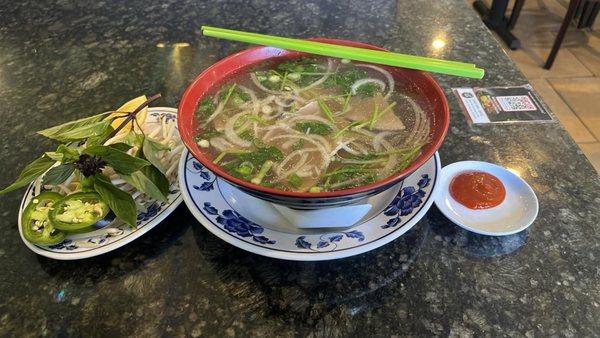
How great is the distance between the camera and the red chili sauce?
1.05 meters

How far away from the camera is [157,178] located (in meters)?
1.01

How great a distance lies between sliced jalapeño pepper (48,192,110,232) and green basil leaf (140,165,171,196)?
0.12 m

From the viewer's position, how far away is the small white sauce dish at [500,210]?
998 mm

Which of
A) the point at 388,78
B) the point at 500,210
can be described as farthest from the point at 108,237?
the point at 500,210

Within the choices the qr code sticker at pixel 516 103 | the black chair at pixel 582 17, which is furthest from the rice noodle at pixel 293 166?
the black chair at pixel 582 17

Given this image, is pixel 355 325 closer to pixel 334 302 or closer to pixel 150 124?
pixel 334 302

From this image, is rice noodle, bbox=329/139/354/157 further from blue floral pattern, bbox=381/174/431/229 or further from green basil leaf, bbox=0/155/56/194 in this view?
green basil leaf, bbox=0/155/56/194

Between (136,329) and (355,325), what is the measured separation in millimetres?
434

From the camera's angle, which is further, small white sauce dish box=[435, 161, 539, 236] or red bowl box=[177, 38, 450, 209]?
small white sauce dish box=[435, 161, 539, 236]

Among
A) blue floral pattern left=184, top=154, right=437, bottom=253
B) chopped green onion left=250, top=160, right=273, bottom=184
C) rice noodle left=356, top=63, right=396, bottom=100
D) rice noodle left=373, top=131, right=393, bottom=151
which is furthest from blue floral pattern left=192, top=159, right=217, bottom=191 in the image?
rice noodle left=356, top=63, right=396, bottom=100

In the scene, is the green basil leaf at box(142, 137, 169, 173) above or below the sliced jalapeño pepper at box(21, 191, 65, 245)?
above

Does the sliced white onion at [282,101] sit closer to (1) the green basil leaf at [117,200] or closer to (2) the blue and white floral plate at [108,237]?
(2) the blue and white floral plate at [108,237]

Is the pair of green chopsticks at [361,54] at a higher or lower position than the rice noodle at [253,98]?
higher

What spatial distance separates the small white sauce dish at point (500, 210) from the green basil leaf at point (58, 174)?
2.76 feet
